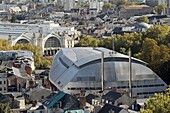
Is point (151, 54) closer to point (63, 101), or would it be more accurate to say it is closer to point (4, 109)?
point (63, 101)

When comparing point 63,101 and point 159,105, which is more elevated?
point 159,105

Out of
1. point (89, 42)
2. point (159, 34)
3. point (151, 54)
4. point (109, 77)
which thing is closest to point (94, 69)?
point (109, 77)

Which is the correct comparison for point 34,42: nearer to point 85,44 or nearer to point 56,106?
point 85,44

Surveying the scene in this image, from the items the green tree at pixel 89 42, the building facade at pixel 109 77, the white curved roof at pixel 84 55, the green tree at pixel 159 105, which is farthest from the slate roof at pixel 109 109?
the green tree at pixel 89 42

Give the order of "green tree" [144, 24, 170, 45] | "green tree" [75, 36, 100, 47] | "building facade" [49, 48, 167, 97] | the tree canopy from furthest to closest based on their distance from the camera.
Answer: the tree canopy, "green tree" [75, 36, 100, 47], "green tree" [144, 24, 170, 45], "building facade" [49, 48, 167, 97]

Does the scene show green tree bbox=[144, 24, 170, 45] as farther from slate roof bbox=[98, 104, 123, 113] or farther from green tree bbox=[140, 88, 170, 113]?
green tree bbox=[140, 88, 170, 113]

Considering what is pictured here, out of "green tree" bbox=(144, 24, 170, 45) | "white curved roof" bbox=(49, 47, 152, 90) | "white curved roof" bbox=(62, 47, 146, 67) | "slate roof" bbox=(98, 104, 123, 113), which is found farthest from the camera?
"green tree" bbox=(144, 24, 170, 45)

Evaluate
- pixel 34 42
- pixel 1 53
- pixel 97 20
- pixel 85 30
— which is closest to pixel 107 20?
pixel 97 20

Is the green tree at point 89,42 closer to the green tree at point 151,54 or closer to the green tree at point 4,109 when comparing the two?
the green tree at point 151,54

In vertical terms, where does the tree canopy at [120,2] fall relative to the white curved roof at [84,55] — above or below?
below

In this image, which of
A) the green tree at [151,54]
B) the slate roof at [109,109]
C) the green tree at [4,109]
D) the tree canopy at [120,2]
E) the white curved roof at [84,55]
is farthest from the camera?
the tree canopy at [120,2]

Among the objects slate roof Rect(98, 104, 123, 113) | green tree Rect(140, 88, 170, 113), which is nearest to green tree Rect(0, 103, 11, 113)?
slate roof Rect(98, 104, 123, 113)
